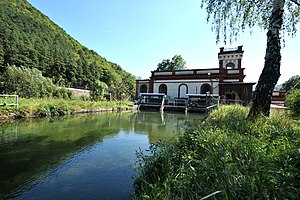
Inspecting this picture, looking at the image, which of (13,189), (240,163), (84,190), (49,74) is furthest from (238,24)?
(49,74)

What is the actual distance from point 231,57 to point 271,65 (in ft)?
80.0

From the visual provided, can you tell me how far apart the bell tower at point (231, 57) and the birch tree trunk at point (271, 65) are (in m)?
23.6

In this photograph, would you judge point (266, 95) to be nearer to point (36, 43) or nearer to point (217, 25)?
point (217, 25)

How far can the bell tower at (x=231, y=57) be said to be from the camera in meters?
26.3

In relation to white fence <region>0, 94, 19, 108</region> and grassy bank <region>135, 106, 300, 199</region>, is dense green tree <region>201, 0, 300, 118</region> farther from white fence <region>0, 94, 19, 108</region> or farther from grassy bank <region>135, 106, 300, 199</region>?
white fence <region>0, 94, 19, 108</region>

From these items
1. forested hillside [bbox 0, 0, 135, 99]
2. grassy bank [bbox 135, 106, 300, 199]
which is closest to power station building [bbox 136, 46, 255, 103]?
forested hillside [bbox 0, 0, 135, 99]

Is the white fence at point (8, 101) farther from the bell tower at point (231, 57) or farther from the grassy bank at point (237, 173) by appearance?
the bell tower at point (231, 57)

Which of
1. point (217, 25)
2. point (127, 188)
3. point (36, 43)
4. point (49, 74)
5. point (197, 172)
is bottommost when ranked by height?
point (127, 188)

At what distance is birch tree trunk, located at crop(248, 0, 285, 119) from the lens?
14.9ft

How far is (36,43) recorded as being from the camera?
3797cm

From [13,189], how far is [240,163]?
11.6 feet

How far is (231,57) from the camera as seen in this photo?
26.9 metres

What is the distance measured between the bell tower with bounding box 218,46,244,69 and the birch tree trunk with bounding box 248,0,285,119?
2356 cm

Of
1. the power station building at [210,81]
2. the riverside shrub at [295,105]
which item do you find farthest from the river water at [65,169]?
the power station building at [210,81]
